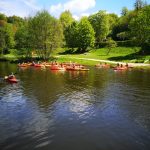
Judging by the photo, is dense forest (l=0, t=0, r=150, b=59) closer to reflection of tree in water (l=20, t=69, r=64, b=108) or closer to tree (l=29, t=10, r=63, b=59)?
tree (l=29, t=10, r=63, b=59)

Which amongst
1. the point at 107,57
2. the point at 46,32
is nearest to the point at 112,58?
the point at 107,57

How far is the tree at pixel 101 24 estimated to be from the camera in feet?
442

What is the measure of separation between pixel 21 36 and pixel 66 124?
79.6 m

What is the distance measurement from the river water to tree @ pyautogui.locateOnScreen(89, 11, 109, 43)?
86.9m

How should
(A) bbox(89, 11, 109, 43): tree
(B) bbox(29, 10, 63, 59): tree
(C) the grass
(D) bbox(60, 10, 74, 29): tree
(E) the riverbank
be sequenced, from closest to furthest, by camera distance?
1. (E) the riverbank
2. (C) the grass
3. (B) bbox(29, 10, 63, 59): tree
4. (A) bbox(89, 11, 109, 43): tree
5. (D) bbox(60, 10, 74, 29): tree

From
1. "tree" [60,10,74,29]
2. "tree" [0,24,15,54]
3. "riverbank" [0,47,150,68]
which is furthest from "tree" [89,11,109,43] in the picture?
"tree" [0,24,15,54]

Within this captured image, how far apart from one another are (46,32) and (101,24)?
45.9 metres

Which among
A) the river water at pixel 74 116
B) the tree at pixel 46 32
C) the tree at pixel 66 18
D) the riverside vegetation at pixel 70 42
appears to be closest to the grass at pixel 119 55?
the riverside vegetation at pixel 70 42

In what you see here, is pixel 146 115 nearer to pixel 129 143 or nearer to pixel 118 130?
pixel 118 130

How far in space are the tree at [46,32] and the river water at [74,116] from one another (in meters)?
45.8

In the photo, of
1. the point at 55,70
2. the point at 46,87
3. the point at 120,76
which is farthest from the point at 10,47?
the point at 46,87

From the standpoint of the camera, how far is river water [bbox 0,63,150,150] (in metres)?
23.6

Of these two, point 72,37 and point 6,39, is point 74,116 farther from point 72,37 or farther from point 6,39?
point 72,37

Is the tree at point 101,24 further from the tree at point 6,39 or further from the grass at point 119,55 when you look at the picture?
the tree at point 6,39
